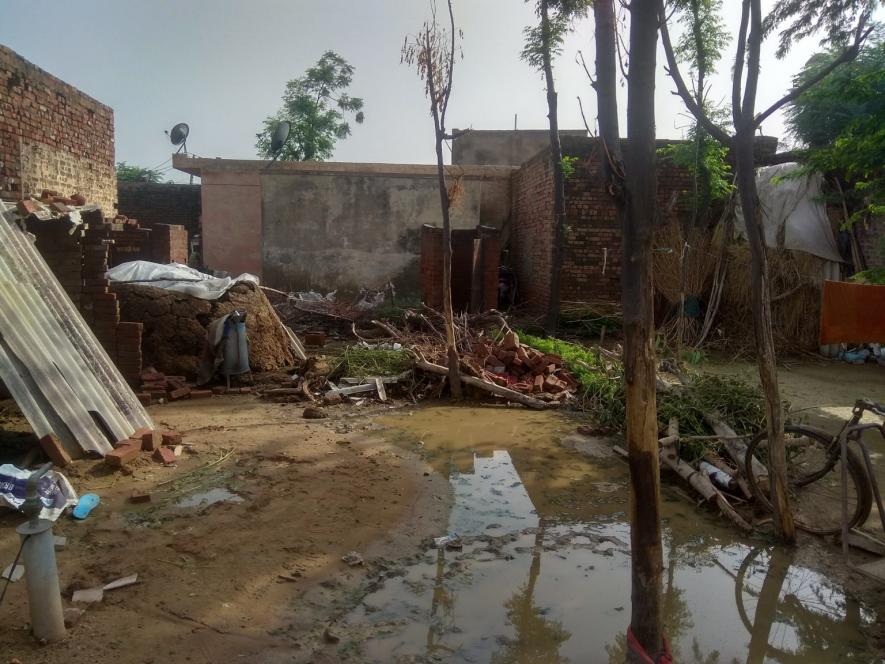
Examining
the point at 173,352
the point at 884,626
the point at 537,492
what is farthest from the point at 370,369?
the point at 884,626

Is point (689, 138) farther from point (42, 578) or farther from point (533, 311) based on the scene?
point (42, 578)

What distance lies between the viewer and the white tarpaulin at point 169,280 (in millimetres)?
8469

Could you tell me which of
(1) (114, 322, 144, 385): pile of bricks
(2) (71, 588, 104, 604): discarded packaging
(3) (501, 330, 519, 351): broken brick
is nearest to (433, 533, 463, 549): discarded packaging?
(2) (71, 588, 104, 604): discarded packaging

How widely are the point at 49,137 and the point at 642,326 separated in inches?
363

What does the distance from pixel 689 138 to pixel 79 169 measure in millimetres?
10159

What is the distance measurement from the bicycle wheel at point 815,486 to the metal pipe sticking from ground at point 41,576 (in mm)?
4098

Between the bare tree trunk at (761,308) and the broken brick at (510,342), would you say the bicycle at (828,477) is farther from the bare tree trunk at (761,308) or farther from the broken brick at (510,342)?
the broken brick at (510,342)

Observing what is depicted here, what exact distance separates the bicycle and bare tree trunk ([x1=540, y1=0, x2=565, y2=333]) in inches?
254

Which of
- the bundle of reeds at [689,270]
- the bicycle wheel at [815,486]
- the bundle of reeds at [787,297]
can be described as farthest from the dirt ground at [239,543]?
the bundle of reeds at [689,270]

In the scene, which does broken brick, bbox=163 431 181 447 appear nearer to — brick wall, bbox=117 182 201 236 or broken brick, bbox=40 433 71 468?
broken brick, bbox=40 433 71 468

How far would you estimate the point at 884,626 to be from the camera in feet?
10.7

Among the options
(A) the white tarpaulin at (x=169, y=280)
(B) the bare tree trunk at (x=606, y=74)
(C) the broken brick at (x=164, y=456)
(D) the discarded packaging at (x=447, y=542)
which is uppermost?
(B) the bare tree trunk at (x=606, y=74)

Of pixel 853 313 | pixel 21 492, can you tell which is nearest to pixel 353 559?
pixel 21 492

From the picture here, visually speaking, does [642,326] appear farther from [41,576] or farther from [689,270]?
[689,270]
